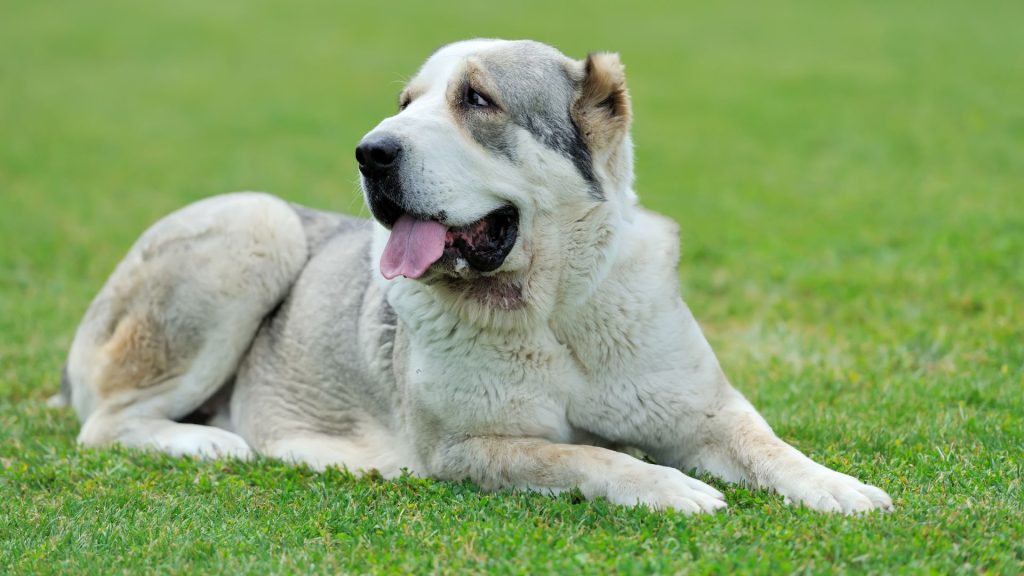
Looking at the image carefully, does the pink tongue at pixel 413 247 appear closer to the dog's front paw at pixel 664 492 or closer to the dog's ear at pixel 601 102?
the dog's ear at pixel 601 102

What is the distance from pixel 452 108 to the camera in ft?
15.0

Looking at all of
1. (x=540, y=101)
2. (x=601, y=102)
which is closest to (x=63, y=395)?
(x=540, y=101)

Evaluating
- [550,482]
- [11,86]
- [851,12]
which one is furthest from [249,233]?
[851,12]

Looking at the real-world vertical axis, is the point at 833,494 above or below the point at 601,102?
below

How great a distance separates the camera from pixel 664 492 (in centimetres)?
426

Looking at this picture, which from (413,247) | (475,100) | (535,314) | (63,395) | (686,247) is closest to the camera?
(413,247)

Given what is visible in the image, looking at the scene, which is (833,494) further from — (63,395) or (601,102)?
(63,395)

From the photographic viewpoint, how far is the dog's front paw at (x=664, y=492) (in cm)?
420

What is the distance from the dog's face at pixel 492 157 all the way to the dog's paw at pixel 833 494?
1238mm

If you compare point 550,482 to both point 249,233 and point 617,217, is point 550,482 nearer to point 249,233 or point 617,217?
point 617,217

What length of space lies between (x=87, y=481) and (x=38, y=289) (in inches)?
193

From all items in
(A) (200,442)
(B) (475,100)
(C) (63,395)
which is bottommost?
(C) (63,395)

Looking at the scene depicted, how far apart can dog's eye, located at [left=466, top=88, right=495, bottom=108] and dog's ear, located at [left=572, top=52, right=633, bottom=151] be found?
359 millimetres

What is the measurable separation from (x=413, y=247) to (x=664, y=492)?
1291mm
